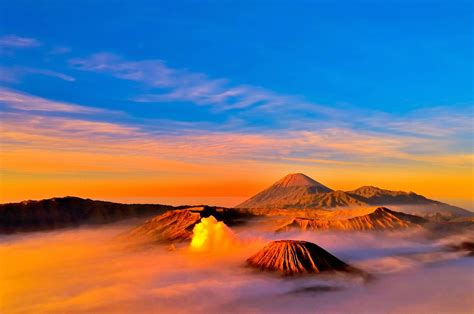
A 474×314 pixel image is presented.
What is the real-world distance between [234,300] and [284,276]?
Result: 2108 cm

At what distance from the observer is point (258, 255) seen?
596ft

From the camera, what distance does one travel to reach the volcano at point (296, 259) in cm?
16038

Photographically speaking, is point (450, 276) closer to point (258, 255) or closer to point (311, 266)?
point (311, 266)

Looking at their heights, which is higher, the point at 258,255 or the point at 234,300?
the point at 258,255

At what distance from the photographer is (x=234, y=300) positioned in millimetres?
147125

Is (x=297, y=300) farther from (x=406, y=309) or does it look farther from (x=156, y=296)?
(x=156, y=296)

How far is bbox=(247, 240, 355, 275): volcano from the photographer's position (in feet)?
526

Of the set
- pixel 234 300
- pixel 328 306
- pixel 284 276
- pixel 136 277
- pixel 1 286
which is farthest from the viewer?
pixel 136 277

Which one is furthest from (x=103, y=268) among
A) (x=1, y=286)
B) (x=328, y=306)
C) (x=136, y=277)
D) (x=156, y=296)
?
(x=328, y=306)

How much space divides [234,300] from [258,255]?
36466 millimetres

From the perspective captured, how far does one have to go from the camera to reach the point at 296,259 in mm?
162125

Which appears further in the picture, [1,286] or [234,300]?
[1,286]

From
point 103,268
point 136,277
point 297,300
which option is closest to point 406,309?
point 297,300

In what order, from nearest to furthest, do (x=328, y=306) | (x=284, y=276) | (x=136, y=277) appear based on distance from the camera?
(x=328, y=306) < (x=284, y=276) < (x=136, y=277)
